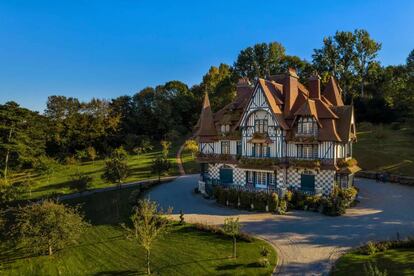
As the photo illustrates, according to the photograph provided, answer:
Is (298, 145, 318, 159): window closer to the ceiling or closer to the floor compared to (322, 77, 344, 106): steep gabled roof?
closer to the floor

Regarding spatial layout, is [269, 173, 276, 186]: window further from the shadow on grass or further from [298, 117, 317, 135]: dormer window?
the shadow on grass

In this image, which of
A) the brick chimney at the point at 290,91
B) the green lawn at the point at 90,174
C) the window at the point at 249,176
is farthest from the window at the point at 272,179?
the green lawn at the point at 90,174

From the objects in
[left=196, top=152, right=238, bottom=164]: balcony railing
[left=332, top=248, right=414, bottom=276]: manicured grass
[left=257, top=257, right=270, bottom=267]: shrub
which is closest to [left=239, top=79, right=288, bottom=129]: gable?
[left=196, top=152, right=238, bottom=164]: balcony railing

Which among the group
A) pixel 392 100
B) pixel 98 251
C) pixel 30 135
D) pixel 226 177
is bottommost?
pixel 98 251

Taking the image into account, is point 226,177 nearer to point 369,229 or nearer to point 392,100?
point 369,229

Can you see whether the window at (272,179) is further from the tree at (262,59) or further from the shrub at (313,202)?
the tree at (262,59)

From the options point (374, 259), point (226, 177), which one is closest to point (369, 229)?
point (374, 259)

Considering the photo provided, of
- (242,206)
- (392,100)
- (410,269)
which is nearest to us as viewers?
(410,269)
